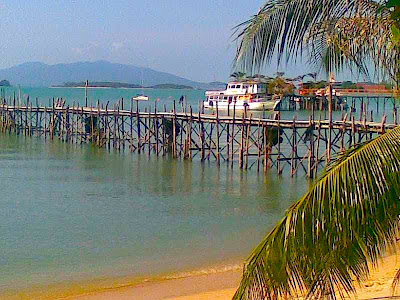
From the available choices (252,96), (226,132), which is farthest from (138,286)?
(252,96)

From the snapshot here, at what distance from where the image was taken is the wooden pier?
74.5 ft

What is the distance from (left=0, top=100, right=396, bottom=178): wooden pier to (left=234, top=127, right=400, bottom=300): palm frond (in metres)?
12.6

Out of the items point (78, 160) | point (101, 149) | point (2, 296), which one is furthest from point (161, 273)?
point (101, 149)

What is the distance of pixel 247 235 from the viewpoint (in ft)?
47.8

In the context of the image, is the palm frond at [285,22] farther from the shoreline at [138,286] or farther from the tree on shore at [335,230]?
the shoreline at [138,286]

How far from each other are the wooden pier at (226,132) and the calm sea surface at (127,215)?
3.30 feet

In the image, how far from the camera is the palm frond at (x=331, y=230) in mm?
3736

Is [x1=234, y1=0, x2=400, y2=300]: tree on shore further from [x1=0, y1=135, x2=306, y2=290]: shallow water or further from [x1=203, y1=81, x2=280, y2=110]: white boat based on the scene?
[x1=203, y1=81, x2=280, y2=110]: white boat

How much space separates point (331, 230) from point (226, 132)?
30664 mm

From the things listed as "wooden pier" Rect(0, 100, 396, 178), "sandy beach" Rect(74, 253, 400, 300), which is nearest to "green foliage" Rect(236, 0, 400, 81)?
"sandy beach" Rect(74, 253, 400, 300)

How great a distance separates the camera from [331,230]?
146 inches

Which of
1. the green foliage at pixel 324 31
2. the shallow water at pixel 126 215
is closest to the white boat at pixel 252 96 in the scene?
the shallow water at pixel 126 215

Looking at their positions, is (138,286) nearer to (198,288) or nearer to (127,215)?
(198,288)

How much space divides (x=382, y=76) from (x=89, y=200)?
1557 cm
